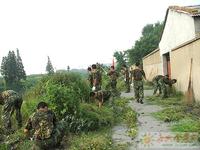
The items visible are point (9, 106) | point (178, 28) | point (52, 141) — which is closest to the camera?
point (52, 141)

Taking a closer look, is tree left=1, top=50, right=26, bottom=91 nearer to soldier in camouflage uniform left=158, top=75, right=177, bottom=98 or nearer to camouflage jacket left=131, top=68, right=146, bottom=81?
soldier in camouflage uniform left=158, top=75, right=177, bottom=98

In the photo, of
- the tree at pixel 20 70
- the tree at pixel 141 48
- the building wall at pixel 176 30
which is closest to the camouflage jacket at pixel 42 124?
the building wall at pixel 176 30

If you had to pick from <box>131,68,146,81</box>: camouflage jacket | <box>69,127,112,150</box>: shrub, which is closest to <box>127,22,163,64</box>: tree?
<box>131,68,146,81</box>: camouflage jacket

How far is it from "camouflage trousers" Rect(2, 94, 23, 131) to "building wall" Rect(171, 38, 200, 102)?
688cm

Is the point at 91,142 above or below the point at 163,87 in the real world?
below

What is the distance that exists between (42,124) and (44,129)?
0.13m

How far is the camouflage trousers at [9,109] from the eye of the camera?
11.9 m

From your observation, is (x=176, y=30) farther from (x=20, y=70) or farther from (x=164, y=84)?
(x=20, y=70)

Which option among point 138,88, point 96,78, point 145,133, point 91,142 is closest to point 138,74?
point 138,88

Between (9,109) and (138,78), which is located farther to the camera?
(138,78)

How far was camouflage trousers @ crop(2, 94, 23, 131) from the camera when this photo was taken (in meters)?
11.9

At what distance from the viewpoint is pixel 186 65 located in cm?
1727

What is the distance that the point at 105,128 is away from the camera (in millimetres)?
11680

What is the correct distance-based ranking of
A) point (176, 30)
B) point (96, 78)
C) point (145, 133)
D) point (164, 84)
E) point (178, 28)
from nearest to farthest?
point (145, 133) → point (96, 78) → point (164, 84) → point (178, 28) → point (176, 30)
